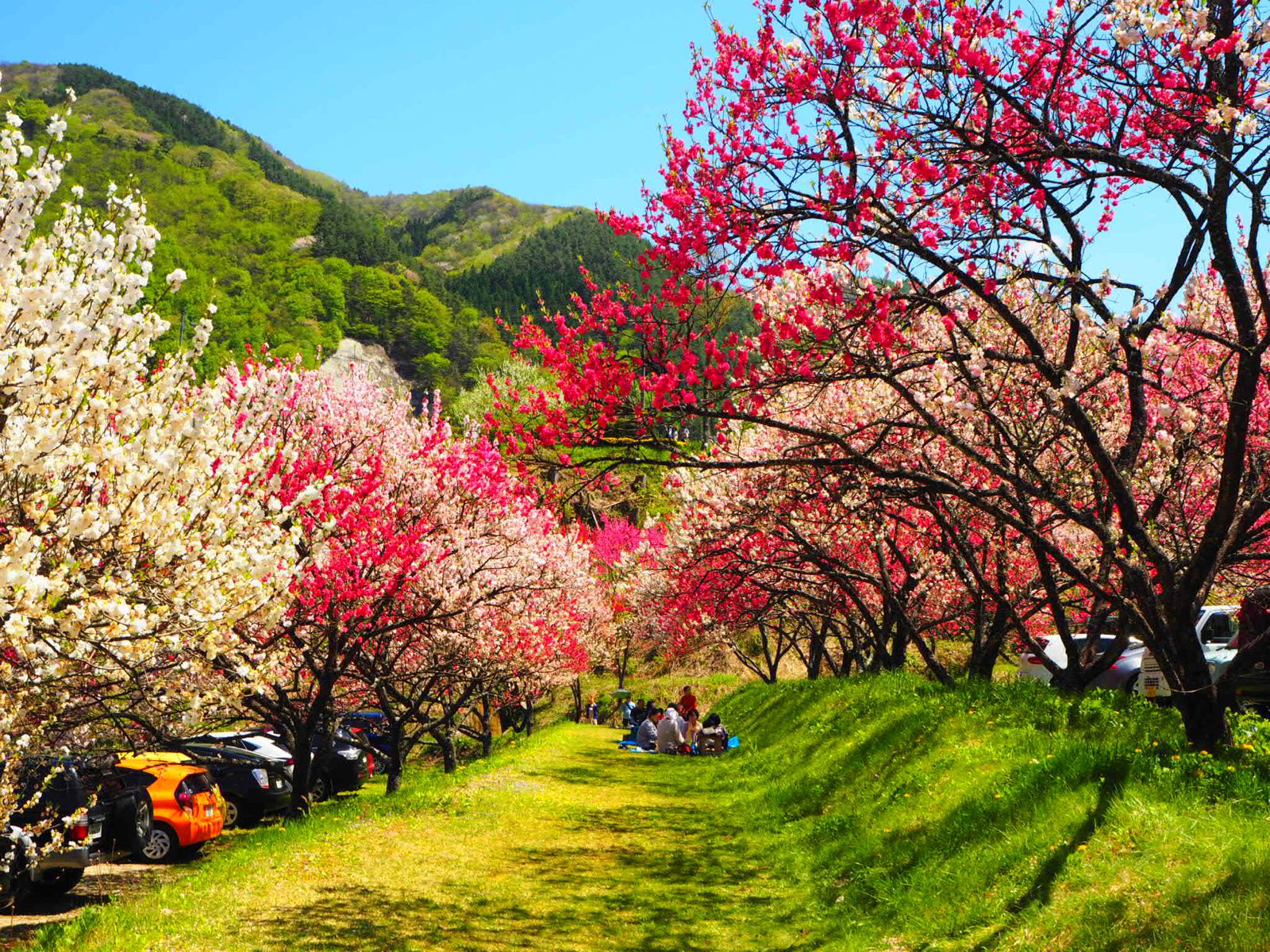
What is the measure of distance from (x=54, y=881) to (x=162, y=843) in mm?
3192

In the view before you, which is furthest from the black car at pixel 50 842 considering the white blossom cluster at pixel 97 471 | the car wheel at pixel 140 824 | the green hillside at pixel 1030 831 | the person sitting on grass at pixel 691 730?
the person sitting on grass at pixel 691 730

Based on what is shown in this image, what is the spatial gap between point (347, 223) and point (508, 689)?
16175 cm

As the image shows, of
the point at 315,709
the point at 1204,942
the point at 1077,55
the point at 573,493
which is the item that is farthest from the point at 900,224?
the point at 315,709

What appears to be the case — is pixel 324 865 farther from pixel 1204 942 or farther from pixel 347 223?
pixel 347 223

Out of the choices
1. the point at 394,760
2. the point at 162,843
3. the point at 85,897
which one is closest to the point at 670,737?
the point at 394,760

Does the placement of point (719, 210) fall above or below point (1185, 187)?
above

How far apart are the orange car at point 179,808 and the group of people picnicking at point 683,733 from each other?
10.8 m

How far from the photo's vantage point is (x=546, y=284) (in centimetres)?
16062

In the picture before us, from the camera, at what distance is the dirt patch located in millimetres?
11031

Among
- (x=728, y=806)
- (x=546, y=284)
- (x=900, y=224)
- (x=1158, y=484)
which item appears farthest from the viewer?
(x=546, y=284)

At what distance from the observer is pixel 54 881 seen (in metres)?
12.1

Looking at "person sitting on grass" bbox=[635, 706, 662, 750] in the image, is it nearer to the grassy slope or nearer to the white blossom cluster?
the grassy slope

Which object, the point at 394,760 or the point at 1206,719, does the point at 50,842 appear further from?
the point at 1206,719

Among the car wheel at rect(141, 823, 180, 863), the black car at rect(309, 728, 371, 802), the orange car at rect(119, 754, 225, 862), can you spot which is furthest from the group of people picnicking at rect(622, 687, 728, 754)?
the car wheel at rect(141, 823, 180, 863)
